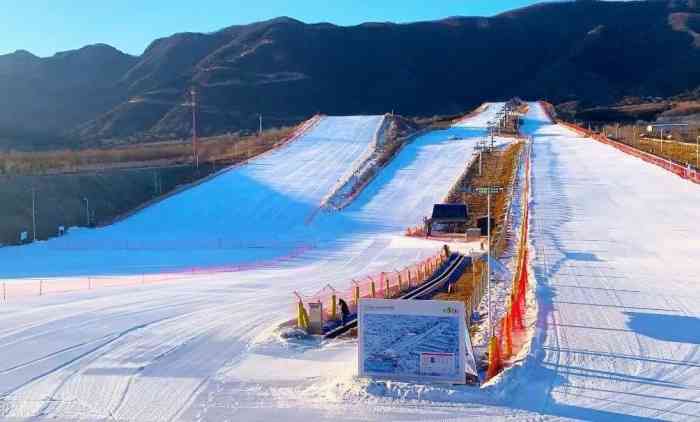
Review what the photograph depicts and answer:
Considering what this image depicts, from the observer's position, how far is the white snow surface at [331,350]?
11055 millimetres

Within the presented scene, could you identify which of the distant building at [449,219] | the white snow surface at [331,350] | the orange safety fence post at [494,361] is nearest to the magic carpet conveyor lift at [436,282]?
the white snow surface at [331,350]

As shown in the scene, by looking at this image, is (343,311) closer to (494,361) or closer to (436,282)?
(494,361)

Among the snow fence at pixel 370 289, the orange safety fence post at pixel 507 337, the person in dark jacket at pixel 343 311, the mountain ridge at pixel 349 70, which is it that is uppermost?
the mountain ridge at pixel 349 70

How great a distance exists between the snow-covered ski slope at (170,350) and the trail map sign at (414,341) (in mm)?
1039

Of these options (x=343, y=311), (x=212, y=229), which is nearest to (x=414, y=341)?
(x=343, y=311)

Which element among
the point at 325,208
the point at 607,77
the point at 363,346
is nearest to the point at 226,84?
the point at 607,77

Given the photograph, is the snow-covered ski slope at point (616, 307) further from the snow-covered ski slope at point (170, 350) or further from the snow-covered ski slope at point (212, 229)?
the snow-covered ski slope at point (212, 229)

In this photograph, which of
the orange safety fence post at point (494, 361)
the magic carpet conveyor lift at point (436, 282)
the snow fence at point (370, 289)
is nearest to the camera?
the orange safety fence post at point (494, 361)

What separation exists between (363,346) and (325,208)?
1040 inches

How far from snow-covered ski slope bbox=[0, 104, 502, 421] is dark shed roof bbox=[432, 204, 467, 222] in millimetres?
4840

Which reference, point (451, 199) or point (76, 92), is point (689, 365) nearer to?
point (451, 199)

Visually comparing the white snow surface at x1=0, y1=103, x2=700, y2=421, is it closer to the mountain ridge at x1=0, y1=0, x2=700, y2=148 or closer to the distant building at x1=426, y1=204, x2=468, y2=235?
the distant building at x1=426, y1=204, x2=468, y2=235

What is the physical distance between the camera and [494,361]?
12312 millimetres

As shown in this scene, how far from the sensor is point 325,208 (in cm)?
3841
